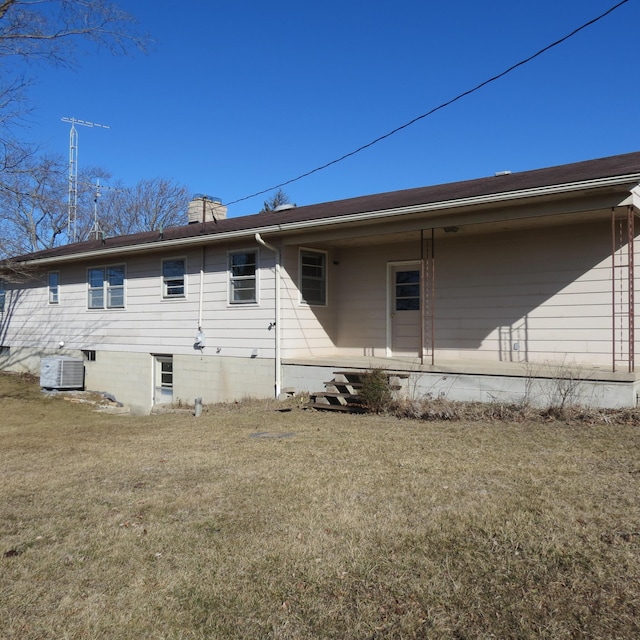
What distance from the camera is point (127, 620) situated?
2.93 metres

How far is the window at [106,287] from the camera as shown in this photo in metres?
15.1

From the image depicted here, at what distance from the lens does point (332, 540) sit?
3.84 metres

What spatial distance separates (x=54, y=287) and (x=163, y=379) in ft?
19.2

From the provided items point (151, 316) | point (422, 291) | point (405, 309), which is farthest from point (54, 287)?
point (422, 291)

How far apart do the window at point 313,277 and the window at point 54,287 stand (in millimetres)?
9102

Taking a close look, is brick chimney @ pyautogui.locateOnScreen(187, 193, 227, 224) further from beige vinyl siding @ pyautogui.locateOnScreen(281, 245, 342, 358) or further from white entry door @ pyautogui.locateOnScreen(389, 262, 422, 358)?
white entry door @ pyautogui.locateOnScreen(389, 262, 422, 358)

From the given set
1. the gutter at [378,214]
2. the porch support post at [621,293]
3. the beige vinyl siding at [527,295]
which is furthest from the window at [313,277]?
the porch support post at [621,293]

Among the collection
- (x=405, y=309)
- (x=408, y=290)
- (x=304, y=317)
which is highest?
(x=408, y=290)

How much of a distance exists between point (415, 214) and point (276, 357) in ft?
13.2

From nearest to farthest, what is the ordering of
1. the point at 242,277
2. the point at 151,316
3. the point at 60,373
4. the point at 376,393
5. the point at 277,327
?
the point at 376,393, the point at 277,327, the point at 242,277, the point at 151,316, the point at 60,373

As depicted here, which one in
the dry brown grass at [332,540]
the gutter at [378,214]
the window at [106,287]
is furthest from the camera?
the window at [106,287]

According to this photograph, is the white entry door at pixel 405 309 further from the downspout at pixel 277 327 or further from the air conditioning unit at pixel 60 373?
the air conditioning unit at pixel 60 373

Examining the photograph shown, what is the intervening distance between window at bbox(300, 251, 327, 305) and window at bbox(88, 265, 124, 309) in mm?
5663

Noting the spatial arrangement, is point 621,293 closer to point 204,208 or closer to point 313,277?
point 313,277
